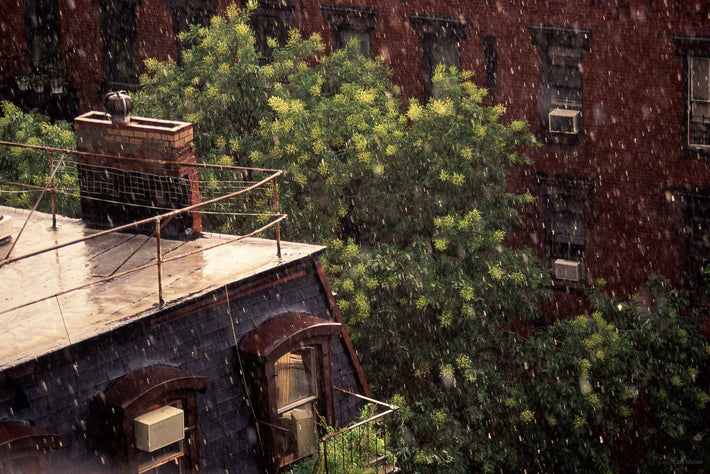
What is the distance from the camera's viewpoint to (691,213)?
2698 cm

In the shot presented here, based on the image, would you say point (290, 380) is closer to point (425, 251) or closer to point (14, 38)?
point (425, 251)

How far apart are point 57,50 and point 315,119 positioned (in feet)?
46.6

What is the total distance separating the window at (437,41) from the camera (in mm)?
28875

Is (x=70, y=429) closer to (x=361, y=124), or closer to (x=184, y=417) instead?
(x=184, y=417)

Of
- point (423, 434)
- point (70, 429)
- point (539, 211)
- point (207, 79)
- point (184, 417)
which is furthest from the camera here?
point (539, 211)

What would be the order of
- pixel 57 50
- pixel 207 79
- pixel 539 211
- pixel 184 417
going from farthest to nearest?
pixel 57 50 → pixel 539 211 → pixel 207 79 → pixel 184 417

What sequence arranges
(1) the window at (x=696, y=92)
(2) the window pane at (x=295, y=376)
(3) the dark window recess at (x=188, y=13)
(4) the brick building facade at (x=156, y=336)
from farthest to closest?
1. (3) the dark window recess at (x=188, y=13)
2. (1) the window at (x=696, y=92)
3. (2) the window pane at (x=295, y=376)
4. (4) the brick building facade at (x=156, y=336)

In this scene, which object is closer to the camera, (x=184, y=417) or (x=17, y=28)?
(x=184, y=417)

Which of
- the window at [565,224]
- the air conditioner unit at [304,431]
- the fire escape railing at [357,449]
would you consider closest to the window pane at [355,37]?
the window at [565,224]

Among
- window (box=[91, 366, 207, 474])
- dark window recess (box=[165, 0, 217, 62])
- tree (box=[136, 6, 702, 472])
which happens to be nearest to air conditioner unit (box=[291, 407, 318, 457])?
window (box=[91, 366, 207, 474])

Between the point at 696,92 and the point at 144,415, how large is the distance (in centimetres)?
1663

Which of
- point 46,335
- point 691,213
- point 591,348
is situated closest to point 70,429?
point 46,335

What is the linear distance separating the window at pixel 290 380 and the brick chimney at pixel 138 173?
244cm

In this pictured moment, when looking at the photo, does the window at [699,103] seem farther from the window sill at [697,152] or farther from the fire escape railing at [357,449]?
the fire escape railing at [357,449]
